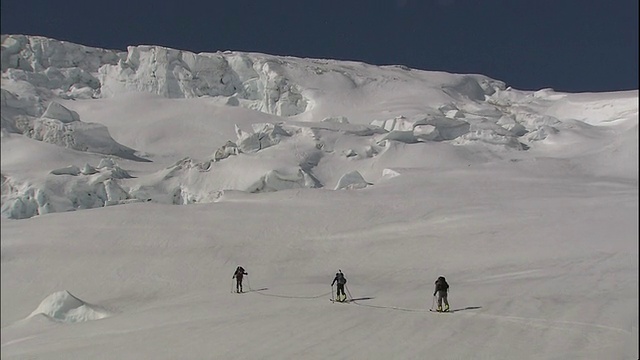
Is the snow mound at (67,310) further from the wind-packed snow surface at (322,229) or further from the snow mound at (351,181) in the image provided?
the snow mound at (351,181)

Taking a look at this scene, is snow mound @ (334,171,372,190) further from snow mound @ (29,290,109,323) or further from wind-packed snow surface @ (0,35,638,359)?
snow mound @ (29,290,109,323)

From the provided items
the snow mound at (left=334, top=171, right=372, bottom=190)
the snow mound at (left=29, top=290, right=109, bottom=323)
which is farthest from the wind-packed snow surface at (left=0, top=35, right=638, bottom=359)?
Answer: the snow mound at (left=334, top=171, right=372, bottom=190)

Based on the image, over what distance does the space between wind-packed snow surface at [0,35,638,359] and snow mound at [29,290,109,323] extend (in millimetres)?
52

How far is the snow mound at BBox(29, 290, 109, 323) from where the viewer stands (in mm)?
16016

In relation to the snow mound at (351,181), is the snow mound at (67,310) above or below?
below

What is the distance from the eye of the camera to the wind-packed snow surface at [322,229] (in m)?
10.7

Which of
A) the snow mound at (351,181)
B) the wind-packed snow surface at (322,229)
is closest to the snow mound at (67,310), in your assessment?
the wind-packed snow surface at (322,229)

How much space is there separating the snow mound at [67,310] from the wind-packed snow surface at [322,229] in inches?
2.0

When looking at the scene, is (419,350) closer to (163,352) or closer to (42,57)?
(163,352)

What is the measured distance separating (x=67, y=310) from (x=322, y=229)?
11.6 meters

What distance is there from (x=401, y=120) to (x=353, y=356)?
37712mm

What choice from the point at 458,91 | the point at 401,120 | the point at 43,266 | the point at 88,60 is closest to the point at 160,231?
the point at 43,266

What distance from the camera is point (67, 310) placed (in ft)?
53.2

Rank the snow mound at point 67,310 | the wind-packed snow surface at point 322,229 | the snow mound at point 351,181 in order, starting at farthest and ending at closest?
1. the snow mound at point 351,181
2. the snow mound at point 67,310
3. the wind-packed snow surface at point 322,229
